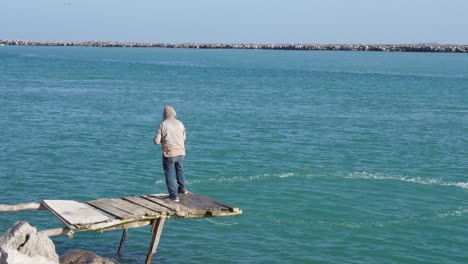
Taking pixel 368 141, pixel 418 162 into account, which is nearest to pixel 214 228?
pixel 418 162

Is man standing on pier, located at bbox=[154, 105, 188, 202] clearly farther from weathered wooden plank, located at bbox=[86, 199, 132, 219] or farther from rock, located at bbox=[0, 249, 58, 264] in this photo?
rock, located at bbox=[0, 249, 58, 264]

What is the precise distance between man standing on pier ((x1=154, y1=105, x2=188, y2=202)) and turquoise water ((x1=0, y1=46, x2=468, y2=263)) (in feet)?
8.87

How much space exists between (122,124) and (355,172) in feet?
61.0

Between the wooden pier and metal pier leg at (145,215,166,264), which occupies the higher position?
the wooden pier

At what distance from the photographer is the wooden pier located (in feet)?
53.0

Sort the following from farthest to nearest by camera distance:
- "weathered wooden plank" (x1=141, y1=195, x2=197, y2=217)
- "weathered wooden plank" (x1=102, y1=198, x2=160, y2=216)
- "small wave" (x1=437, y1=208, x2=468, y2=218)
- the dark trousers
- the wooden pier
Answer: "small wave" (x1=437, y1=208, x2=468, y2=218) → the dark trousers → "weathered wooden plank" (x1=141, y1=195, x2=197, y2=217) → "weathered wooden plank" (x1=102, y1=198, x2=160, y2=216) → the wooden pier

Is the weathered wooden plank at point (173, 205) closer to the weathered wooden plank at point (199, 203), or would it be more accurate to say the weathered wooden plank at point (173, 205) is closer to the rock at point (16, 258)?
the weathered wooden plank at point (199, 203)

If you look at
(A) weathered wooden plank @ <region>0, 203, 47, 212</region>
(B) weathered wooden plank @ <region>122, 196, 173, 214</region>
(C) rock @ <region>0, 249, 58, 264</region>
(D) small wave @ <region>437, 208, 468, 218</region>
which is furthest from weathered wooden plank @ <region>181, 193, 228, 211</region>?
(D) small wave @ <region>437, 208, 468, 218</region>

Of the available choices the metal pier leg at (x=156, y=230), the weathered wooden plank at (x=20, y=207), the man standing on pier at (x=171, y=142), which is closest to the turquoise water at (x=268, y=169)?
the metal pier leg at (x=156, y=230)

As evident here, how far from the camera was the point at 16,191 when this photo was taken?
26141 mm

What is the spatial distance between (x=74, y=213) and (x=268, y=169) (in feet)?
49.9

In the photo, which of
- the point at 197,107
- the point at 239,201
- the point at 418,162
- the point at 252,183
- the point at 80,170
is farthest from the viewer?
the point at 197,107

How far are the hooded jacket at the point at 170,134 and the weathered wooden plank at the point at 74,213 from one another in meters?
2.25

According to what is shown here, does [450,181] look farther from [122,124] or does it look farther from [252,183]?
[122,124]
